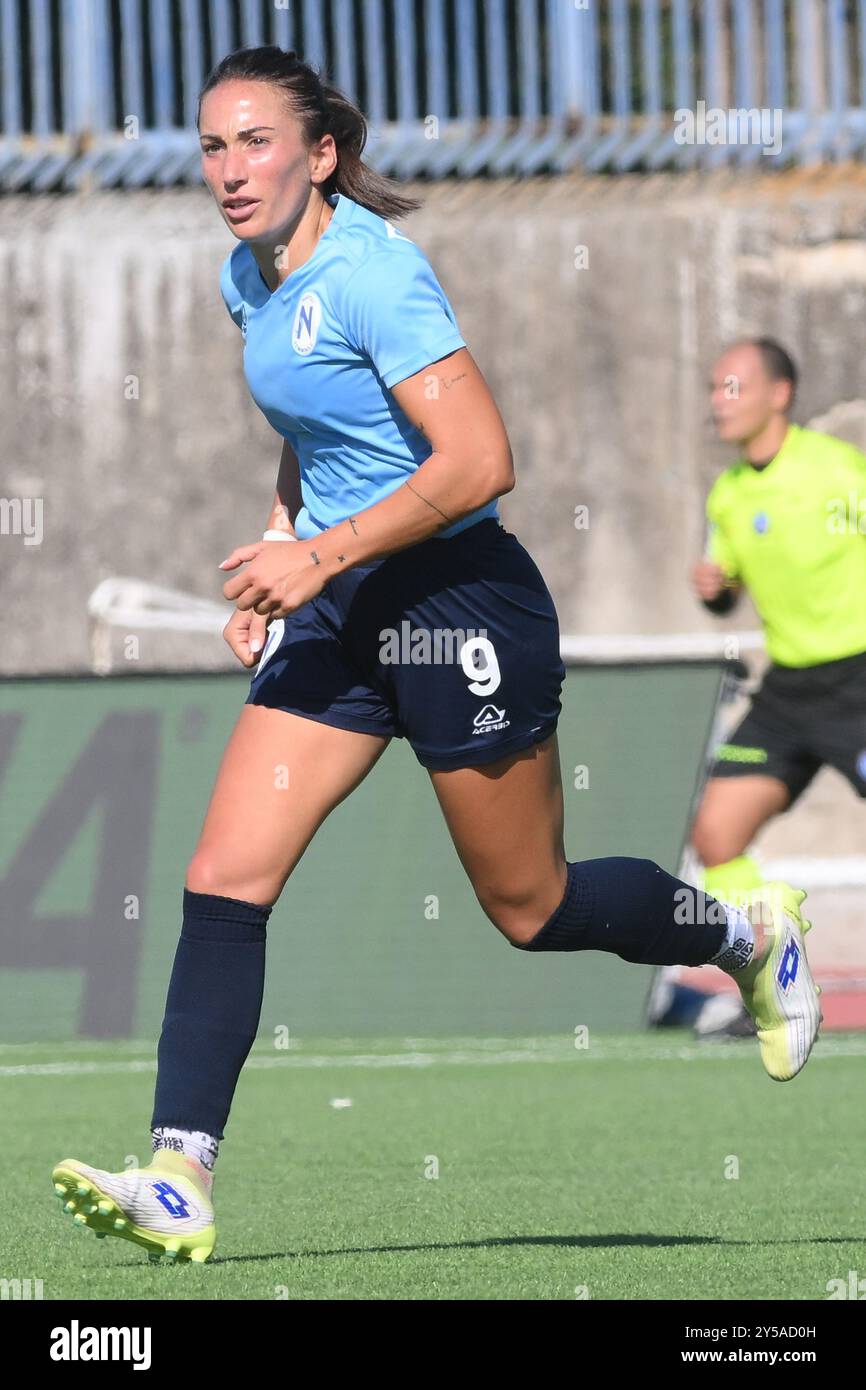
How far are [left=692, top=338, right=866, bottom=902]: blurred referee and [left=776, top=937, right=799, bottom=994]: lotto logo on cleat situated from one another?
298 cm

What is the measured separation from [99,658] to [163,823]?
2.61 metres

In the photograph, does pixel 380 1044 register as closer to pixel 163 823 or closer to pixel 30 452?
pixel 163 823

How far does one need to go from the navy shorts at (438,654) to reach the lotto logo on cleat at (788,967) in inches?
34.9

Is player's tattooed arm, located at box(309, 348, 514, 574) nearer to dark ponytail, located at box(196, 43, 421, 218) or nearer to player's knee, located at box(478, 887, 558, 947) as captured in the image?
dark ponytail, located at box(196, 43, 421, 218)

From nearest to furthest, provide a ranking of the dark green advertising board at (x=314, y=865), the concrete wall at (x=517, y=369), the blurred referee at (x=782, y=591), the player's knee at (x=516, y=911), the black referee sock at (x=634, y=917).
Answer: the player's knee at (x=516, y=911) → the black referee sock at (x=634, y=917) → the blurred referee at (x=782, y=591) → the dark green advertising board at (x=314, y=865) → the concrete wall at (x=517, y=369)

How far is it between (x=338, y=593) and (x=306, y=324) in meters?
0.50

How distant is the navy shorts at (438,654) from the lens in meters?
4.32

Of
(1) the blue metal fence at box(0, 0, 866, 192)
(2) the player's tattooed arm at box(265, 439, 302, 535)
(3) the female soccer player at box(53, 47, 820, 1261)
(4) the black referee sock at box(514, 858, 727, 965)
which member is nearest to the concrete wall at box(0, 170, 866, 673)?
(1) the blue metal fence at box(0, 0, 866, 192)

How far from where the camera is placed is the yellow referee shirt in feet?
27.4

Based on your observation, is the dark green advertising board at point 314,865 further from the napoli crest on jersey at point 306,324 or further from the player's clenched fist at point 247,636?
the napoli crest on jersey at point 306,324

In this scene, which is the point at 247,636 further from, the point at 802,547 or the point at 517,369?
the point at 517,369

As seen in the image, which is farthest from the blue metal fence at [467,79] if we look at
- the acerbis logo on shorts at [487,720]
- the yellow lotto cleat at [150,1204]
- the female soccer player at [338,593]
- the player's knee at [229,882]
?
the yellow lotto cleat at [150,1204]

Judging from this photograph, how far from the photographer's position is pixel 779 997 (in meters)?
4.95

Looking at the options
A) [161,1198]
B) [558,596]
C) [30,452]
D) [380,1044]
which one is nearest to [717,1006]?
[380,1044]
